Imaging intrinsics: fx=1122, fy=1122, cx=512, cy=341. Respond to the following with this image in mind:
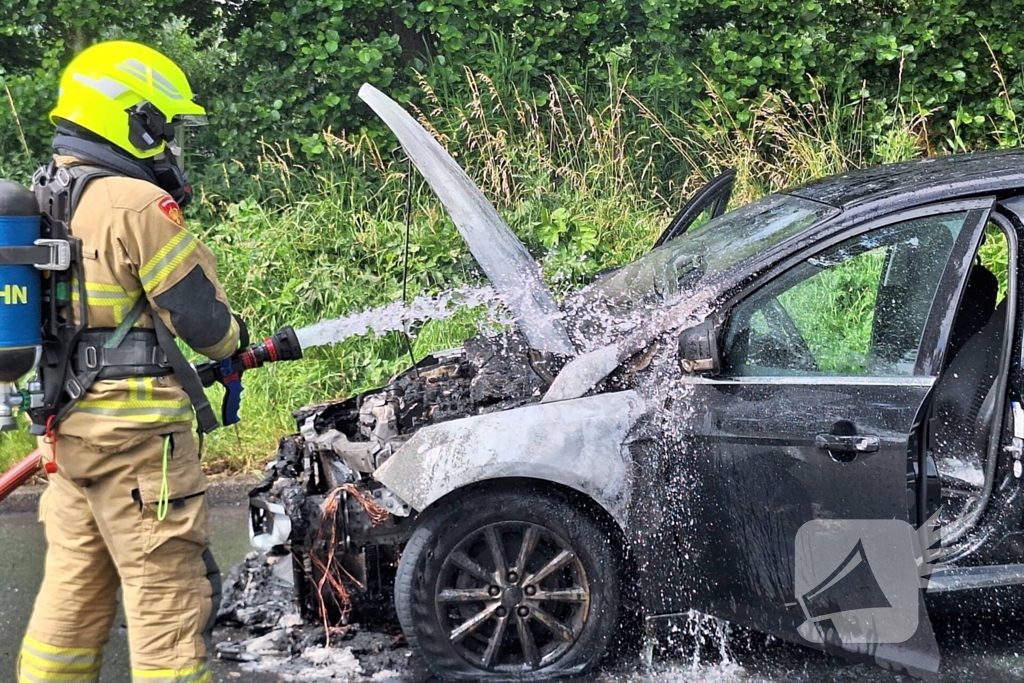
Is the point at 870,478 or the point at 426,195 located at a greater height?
the point at 426,195

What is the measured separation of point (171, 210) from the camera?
286 centimetres

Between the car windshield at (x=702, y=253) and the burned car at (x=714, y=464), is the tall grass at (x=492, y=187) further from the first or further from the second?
the burned car at (x=714, y=464)

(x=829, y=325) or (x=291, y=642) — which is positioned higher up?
(x=829, y=325)

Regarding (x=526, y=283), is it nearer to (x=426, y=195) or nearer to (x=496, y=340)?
(x=496, y=340)

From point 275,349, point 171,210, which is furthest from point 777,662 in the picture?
point 171,210

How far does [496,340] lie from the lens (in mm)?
4094

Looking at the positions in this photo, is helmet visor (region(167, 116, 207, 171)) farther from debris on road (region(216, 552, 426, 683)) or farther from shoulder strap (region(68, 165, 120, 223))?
debris on road (region(216, 552, 426, 683))

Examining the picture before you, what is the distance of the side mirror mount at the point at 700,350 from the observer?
329cm

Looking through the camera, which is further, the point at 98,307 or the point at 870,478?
the point at 870,478

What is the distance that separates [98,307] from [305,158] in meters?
5.31

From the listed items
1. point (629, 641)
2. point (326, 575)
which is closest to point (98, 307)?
point (326, 575)

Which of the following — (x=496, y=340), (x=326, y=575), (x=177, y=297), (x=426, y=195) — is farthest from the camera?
(x=426, y=195)

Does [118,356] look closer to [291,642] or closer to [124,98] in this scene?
[124,98]

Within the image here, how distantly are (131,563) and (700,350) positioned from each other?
66.1 inches
